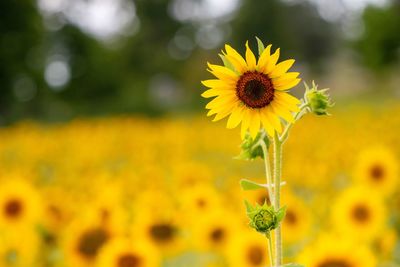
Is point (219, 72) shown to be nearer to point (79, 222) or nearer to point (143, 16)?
point (79, 222)

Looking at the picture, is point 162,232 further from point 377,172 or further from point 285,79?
point 285,79

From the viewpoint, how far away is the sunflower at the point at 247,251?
2639 mm

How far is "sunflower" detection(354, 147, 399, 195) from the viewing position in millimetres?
3750

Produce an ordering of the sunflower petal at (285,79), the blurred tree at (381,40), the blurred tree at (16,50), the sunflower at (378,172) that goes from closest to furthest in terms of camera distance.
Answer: the sunflower petal at (285,79), the sunflower at (378,172), the blurred tree at (16,50), the blurred tree at (381,40)

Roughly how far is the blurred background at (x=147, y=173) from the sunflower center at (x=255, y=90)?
1068mm

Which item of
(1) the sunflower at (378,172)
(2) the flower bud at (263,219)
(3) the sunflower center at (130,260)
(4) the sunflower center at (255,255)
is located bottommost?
(2) the flower bud at (263,219)

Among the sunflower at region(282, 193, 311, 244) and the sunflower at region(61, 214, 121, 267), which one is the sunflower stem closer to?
the sunflower at region(61, 214, 121, 267)

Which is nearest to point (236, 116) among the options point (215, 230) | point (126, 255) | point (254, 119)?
point (254, 119)

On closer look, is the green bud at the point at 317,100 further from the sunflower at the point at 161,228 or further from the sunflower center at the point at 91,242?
the sunflower at the point at 161,228

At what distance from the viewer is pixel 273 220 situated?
127 centimetres

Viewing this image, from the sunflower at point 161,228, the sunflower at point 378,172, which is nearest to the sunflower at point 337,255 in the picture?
the sunflower at point 161,228

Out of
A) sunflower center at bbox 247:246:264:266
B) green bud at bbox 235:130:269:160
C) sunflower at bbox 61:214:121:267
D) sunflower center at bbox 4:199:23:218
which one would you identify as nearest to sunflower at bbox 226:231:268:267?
sunflower center at bbox 247:246:264:266

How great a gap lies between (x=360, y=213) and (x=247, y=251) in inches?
29.4

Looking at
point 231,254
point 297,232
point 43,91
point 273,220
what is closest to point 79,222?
point 231,254
